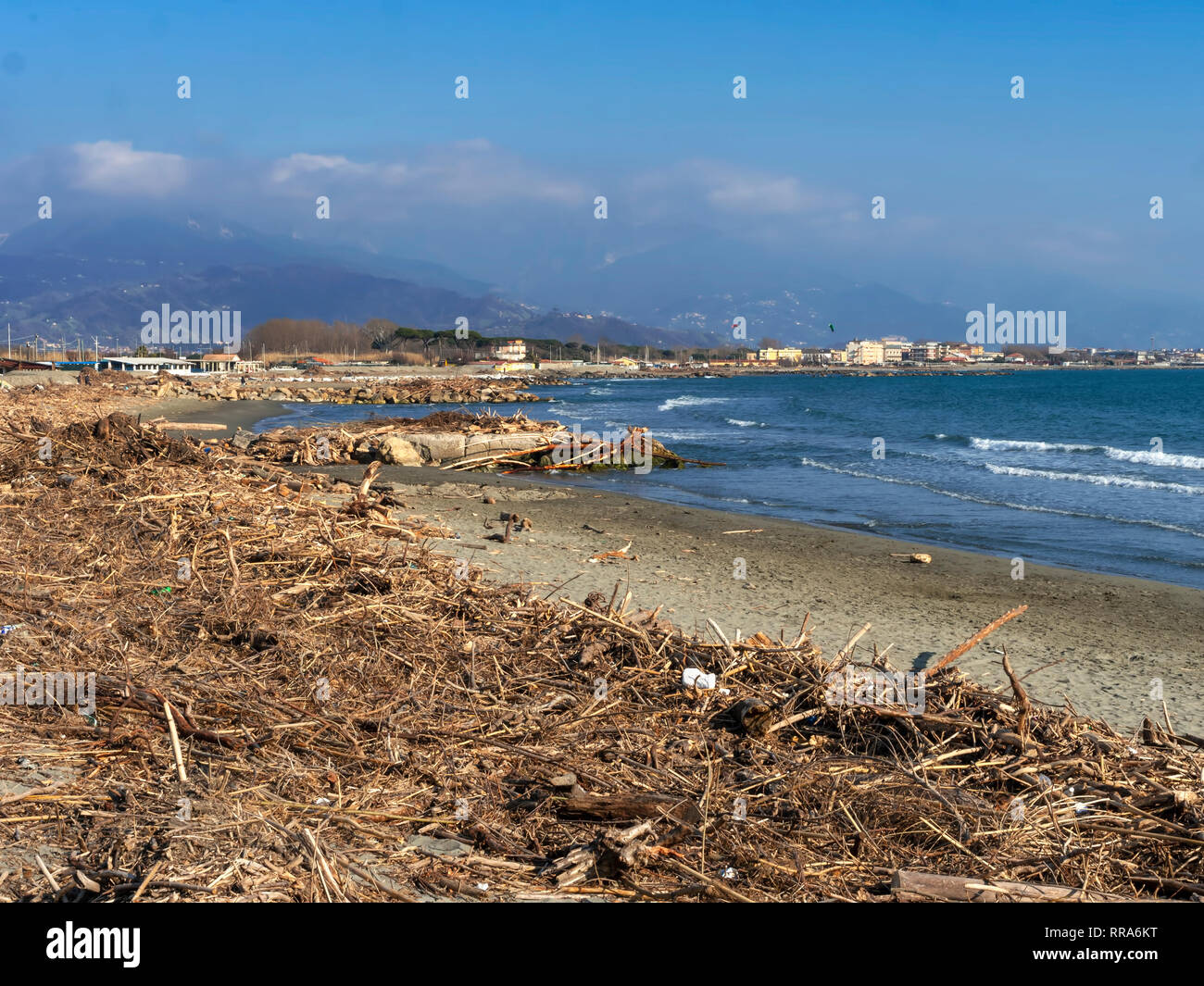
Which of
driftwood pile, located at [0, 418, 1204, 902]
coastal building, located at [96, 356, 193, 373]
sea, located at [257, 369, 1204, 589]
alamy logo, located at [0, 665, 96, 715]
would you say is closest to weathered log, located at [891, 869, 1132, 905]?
driftwood pile, located at [0, 418, 1204, 902]

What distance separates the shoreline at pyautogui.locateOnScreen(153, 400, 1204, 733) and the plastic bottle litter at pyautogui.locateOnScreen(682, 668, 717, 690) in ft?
6.95

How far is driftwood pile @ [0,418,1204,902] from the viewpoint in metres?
3.56

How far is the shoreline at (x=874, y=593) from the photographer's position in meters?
7.73

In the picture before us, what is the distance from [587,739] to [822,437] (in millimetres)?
34739

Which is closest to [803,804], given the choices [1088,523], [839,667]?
[839,667]

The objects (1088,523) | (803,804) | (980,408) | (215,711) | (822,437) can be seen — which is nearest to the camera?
(803,804)

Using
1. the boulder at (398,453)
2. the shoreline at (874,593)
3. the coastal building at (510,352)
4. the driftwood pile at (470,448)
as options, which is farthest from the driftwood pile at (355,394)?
the coastal building at (510,352)

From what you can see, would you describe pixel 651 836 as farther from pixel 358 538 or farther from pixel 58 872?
pixel 358 538

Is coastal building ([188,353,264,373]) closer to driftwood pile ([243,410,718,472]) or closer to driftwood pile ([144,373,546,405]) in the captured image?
driftwood pile ([144,373,546,405])

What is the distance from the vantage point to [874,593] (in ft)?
35.2

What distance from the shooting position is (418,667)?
5.74 meters
